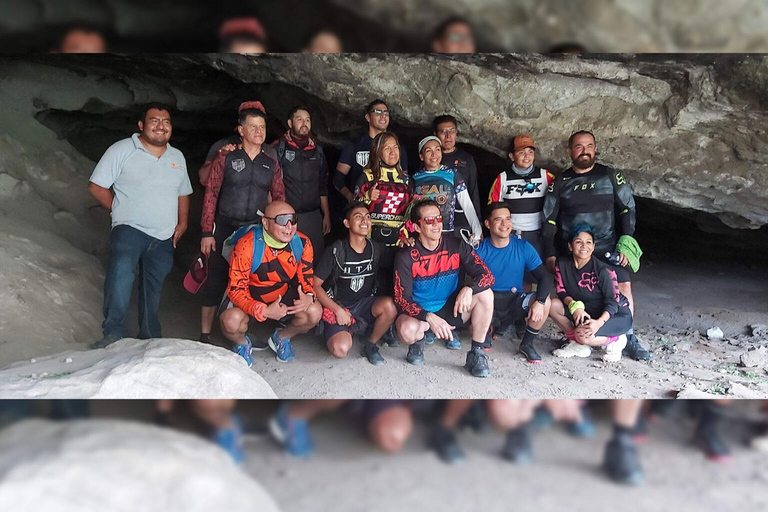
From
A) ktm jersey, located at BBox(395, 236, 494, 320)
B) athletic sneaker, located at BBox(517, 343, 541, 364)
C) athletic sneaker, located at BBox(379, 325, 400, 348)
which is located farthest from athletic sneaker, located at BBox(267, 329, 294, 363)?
athletic sneaker, located at BBox(517, 343, 541, 364)

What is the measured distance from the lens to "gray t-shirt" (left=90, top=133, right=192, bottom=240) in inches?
140

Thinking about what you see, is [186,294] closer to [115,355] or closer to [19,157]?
[19,157]

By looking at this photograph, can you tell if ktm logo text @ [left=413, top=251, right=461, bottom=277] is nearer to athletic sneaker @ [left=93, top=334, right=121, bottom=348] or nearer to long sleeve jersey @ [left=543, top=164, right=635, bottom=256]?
long sleeve jersey @ [left=543, top=164, right=635, bottom=256]

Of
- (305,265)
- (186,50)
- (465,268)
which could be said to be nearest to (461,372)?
(465,268)

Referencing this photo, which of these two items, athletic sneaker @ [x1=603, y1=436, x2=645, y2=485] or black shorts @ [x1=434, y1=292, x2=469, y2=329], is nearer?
athletic sneaker @ [x1=603, y1=436, x2=645, y2=485]

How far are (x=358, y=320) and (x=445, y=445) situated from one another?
3.41 metres

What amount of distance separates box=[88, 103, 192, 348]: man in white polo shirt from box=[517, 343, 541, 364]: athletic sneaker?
247cm

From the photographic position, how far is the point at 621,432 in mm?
601

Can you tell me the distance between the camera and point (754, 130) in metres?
3.88

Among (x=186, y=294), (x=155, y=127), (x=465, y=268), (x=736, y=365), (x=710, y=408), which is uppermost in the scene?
(x=155, y=127)

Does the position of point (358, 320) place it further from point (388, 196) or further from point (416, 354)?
point (388, 196)

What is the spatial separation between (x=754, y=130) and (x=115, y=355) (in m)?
4.15

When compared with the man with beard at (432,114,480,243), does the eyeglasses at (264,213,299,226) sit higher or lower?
lower

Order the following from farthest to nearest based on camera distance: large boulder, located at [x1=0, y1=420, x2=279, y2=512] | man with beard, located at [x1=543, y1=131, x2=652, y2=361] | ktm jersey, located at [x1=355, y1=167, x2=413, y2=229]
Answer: man with beard, located at [x1=543, y1=131, x2=652, y2=361] → ktm jersey, located at [x1=355, y1=167, x2=413, y2=229] → large boulder, located at [x1=0, y1=420, x2=279, y2=512]
